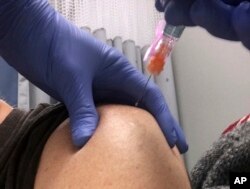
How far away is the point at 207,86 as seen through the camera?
76.3 inches

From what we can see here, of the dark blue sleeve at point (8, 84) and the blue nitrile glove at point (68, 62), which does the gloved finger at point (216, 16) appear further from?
the dark blue sleeve at point (8, 84)

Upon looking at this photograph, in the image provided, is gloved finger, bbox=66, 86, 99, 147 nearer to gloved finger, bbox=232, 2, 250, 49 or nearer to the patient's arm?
the patient's arm

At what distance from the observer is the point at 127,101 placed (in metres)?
0.77

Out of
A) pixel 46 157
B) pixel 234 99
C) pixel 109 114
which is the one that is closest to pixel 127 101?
pixel 109 114

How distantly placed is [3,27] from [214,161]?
0.49 metres

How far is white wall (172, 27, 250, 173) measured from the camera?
6.07 ft

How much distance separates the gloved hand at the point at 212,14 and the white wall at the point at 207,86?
1.22 m

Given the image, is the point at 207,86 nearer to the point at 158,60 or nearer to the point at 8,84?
the point at 8,84

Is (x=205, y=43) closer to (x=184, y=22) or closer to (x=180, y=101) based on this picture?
(x=180, y=101)

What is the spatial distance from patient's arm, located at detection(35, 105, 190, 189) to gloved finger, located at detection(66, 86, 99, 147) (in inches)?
0.5

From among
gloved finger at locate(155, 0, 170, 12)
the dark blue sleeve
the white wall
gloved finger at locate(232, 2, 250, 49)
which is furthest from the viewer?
the white wall

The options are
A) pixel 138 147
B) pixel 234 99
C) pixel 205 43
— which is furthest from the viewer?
pixel 205 43

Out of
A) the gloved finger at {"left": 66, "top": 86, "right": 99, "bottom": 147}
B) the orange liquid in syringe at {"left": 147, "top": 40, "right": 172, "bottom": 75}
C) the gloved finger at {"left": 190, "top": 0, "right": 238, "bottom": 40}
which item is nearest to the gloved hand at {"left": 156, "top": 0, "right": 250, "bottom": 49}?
the gloved finger at {"left": 190, "top": 0, "right": 238, "bottom": 40}

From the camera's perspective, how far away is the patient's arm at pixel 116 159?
1.93 feet
